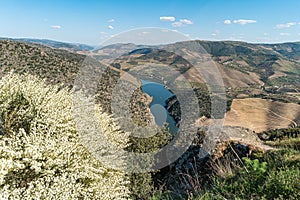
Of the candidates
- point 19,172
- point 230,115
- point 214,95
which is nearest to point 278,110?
point 230,115

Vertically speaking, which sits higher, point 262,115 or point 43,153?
point 43,153

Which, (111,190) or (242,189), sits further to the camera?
(111,190)

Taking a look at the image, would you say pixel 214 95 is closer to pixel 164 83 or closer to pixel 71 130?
pixel 164 83

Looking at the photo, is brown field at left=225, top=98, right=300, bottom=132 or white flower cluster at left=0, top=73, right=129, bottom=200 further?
brown field at left=225, top=98, right=300, bottom=132

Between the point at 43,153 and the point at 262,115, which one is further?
the point at 262,115

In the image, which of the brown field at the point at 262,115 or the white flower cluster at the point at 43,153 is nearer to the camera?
the white flower cluster at the point at 43,153

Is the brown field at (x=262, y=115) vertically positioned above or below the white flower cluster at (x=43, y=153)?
below

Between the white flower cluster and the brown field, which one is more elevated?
the white flower cluster

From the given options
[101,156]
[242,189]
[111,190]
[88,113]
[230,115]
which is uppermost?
[242,189]
